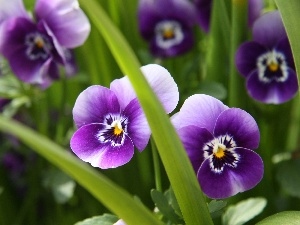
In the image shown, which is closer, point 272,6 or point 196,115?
point 196,115

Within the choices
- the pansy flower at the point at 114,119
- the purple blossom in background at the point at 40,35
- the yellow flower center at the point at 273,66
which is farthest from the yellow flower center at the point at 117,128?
the yellow flower center at the point at 273,66

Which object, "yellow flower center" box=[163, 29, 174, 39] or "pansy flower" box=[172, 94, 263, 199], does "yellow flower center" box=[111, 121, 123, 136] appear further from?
"yellow flower center" box=[163, 29, 174, 39]

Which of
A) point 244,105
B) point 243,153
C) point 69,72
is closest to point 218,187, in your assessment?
point 243,153

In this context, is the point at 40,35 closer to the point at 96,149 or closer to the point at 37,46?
the point at 37,46

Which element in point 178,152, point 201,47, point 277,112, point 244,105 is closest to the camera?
point 178,152

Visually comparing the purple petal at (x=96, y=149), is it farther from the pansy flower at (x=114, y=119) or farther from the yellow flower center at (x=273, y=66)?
the yellow flower center at (x=273, y=66)

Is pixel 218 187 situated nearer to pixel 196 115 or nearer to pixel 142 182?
pixel 196 115

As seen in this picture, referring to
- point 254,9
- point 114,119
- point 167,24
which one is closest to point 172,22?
point 167,24
